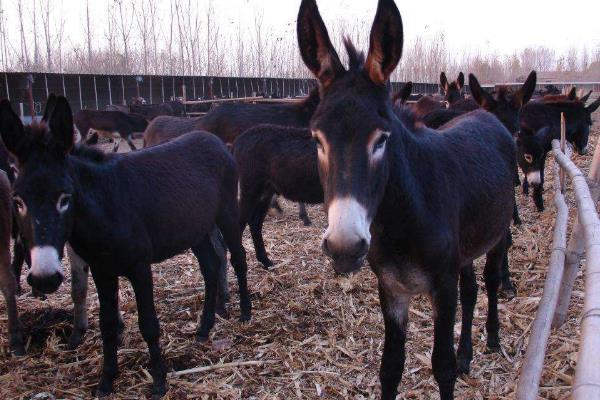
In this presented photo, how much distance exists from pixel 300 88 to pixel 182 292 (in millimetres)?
36178

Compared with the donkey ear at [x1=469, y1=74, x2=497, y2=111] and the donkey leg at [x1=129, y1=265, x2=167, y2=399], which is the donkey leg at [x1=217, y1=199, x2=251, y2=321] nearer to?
the donkey leg at [x1=129, y1=265, x2=167, y2=399]

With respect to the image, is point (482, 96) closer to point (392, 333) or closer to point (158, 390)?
point (392, 333)

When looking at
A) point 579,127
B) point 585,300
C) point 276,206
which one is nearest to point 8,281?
point 585,300

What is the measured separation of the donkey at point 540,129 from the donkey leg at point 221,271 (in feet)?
17.6

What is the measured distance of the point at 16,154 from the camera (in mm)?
2918

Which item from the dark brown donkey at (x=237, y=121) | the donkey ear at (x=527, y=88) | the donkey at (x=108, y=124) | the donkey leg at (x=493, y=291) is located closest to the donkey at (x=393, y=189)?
the donkey leg at (x=493, y=291)

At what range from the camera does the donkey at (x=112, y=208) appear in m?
2.80

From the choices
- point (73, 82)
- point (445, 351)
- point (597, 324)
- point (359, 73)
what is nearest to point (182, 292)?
point (445, 351)

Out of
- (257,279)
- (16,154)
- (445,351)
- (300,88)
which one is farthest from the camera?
(300,88)

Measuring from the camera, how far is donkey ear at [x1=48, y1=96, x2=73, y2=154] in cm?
296

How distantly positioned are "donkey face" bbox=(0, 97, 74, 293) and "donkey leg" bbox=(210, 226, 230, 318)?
2.04 m

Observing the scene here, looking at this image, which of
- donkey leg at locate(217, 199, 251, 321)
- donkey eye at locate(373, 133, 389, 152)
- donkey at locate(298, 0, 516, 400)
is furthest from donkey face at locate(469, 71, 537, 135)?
donkey eye at locate(373, 133, 389, 152)

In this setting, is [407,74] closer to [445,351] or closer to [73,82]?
[73,82]

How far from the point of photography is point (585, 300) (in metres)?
1.67
